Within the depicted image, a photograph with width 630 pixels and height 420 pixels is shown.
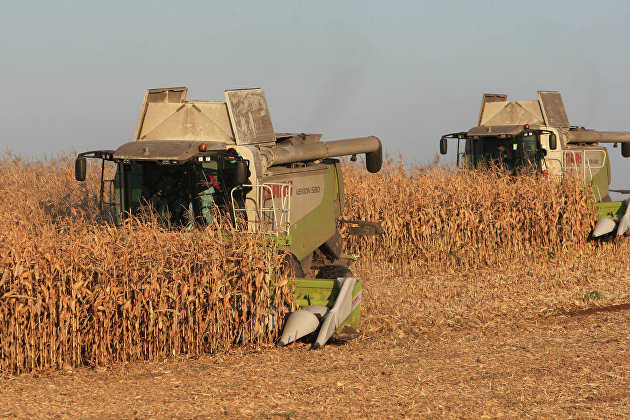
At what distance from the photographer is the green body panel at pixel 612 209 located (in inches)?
571

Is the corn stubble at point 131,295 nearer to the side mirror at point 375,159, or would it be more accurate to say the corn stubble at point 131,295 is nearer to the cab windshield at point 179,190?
the cab windshield at point 179,190

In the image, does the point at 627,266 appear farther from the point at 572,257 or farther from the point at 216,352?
the point at 216,352

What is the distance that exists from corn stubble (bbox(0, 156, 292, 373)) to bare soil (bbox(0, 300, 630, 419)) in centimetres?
22

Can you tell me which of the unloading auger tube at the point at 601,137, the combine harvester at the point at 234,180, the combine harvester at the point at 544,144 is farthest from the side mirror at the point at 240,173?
the unloading auger tube at the point at 601,137

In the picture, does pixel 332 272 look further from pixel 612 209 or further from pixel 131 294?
pixel 612 209

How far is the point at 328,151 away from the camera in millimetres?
11008

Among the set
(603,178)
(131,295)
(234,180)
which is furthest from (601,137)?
(131,295)

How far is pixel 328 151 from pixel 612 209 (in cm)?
673

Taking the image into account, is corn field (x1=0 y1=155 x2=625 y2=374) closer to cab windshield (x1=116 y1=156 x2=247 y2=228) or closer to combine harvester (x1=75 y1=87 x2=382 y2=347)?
combine harvester (x1=75 y1=87 x2=382 y2=347)

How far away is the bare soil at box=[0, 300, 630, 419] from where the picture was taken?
5766mm

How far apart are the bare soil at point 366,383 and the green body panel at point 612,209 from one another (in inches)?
259

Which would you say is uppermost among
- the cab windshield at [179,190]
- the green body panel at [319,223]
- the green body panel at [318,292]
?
the cab windshield at [179,190]

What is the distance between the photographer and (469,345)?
8.04 metres

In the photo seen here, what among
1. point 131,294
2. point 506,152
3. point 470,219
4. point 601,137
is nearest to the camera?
point 131,294
